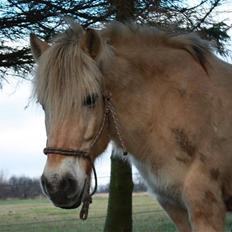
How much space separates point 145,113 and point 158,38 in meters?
0.62

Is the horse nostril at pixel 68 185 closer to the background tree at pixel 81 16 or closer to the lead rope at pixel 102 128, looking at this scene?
the lead rope at pixel 102 128

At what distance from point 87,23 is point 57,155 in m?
4.43

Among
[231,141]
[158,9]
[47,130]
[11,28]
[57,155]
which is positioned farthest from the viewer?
[11,28]

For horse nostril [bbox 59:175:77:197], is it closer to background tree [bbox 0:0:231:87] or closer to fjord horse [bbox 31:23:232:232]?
fjord horse [bbox 31:23:232:232]

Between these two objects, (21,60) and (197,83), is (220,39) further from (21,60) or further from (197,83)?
(197,83)

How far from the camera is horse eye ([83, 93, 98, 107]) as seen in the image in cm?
328

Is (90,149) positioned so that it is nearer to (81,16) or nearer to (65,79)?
(65,79)

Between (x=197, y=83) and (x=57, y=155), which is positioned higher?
(x=197, y=83)

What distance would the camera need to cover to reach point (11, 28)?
758 centimetres

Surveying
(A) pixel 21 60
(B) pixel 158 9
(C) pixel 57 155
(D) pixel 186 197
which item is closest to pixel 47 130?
(C) pixel 57 155

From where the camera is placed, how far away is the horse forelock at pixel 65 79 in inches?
127

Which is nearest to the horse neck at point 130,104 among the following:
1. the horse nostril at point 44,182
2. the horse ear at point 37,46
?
the horse ear at point 37,46

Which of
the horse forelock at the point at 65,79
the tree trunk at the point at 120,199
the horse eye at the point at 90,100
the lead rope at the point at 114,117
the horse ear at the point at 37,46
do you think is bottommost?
the tree trunk at the point at 120,199

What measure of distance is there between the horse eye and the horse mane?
2.08 ft
